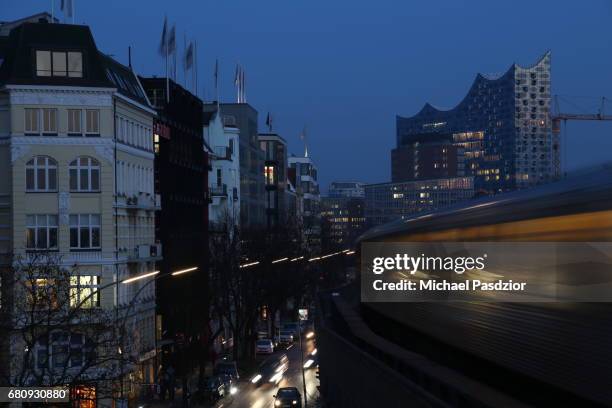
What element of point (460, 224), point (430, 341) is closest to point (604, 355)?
point (460, 224)

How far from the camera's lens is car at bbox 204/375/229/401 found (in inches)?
2153

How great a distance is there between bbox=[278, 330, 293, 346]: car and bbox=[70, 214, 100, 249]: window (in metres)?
41.8

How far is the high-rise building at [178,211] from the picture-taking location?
2547 inches

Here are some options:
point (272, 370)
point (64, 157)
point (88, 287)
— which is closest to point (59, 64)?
point (64, 157)

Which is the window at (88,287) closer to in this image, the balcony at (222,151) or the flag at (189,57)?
the flag at (189,57)

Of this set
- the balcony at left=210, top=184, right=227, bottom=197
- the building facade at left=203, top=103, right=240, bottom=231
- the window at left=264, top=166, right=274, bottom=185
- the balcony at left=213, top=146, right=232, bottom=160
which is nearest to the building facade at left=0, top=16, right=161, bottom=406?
the building facade at left=203, top=103, right=240, bottom=231

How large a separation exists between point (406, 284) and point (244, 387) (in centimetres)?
3583

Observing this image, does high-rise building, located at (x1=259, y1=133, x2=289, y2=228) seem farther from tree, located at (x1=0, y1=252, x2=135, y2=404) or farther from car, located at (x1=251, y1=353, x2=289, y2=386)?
tree, located at (x1=0, y1=252, x2=135, y2=404)

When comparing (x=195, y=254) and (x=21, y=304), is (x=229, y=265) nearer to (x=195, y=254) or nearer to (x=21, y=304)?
(x=195, y=254)

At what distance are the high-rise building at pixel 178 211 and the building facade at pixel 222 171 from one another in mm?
7907

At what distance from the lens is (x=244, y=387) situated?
6162 centimetres

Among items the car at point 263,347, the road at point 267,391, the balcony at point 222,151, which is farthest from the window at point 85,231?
the balcony at point 222,151

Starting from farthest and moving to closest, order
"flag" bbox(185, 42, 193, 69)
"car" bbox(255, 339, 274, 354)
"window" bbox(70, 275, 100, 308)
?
"car" bbox(255, 339, 274, 354) < "flag" bbox(185, 42, 193, 69) < "window" bbox(70, 275, 100, 308)

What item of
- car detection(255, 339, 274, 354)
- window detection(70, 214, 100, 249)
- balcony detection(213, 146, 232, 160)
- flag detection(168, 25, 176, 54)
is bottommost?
car detection(255, 339, 274, 354)
